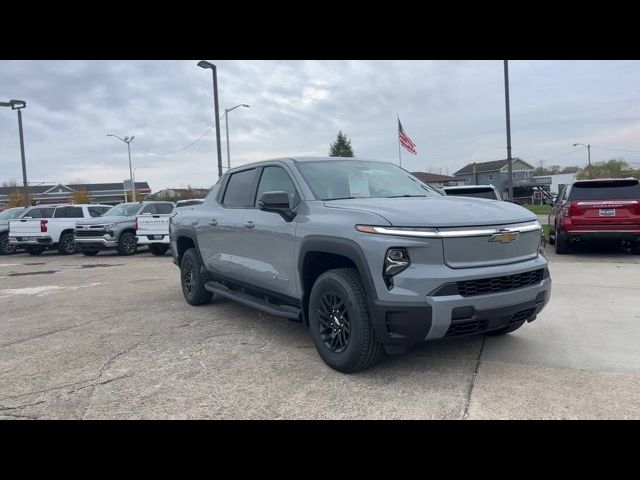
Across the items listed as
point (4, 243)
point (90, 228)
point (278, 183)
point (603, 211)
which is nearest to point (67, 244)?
point (90, 228)

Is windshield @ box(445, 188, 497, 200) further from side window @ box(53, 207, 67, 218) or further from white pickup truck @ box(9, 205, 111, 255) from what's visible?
side window @ box(53, 207, 67, 218)

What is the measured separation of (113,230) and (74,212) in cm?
290

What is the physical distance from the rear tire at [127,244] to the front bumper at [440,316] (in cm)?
1399

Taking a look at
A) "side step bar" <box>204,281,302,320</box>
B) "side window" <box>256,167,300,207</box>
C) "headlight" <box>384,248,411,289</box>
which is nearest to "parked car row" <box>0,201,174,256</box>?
"side step bar" <box>204,281,302,320</box>

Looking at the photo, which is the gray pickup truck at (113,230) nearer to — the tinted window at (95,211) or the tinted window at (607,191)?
the tinted window at (95,211)

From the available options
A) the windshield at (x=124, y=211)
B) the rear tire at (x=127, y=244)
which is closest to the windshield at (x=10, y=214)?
the windshield at (x=124, y=211)

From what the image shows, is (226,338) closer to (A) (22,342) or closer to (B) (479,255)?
(A) (22,342)

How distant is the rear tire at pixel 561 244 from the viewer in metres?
11.2

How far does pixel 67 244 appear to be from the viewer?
1744 centimetres

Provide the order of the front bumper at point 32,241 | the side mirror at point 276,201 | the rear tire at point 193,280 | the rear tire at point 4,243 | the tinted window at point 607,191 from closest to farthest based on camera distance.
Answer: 1. the side mirror at point 276,201
2. the rear tire at point 193,280
3. the tinted window at point 607,191
4. the front bumper at point 32,241
5. the rear tire at point 4,243

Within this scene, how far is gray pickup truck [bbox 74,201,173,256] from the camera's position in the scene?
615 inches

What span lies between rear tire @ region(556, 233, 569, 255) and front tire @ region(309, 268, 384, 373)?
28.6 feet

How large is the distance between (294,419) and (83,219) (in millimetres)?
15121

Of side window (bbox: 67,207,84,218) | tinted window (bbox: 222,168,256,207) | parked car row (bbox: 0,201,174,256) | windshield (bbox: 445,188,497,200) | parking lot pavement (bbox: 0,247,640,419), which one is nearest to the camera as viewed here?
parking lot pavement (bbox: 0,247,640,419)
